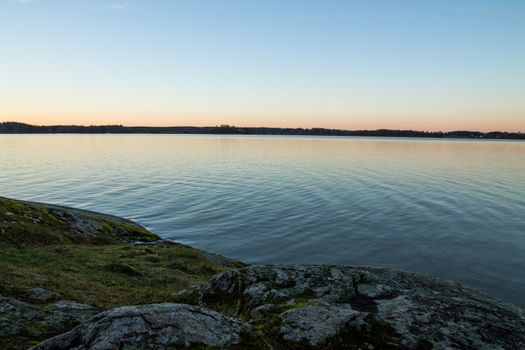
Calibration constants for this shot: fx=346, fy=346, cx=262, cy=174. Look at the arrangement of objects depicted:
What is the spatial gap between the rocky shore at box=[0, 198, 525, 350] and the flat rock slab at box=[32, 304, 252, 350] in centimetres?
2

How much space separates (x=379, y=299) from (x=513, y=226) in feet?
95.9

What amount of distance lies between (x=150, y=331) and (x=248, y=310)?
10.5 feet

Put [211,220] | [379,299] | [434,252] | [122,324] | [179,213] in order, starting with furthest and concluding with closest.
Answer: [179,213]
[211,220]
[434,252]
[379,299]
[122,324]

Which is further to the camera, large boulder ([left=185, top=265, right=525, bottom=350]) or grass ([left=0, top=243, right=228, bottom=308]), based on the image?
A: grass ([left=0, top=243, right=228, bottom=308])

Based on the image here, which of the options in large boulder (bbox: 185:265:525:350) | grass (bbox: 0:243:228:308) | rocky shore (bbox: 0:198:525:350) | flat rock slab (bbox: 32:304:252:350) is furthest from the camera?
grass (bbox: 0:243:228:308)

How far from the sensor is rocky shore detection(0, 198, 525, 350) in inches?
219

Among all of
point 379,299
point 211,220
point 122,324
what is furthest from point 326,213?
point 122,324

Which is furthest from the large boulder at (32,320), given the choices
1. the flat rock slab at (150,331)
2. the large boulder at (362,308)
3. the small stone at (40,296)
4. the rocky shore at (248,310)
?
the large boulder at (362,308)

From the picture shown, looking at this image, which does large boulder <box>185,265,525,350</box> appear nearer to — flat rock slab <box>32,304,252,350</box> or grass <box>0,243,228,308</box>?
flat rock slab <box>32,304,252,350</box>

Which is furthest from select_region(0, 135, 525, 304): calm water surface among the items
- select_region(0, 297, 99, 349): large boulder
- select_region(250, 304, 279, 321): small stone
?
select_region(0, 297, 99, 349): large boulder

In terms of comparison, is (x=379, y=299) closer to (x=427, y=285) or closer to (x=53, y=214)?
(x=427, y=285)

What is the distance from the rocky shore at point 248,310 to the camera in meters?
5.55

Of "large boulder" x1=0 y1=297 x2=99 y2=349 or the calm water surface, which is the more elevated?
"large boulder" x1=0 y1=297 x2=99 y2=349

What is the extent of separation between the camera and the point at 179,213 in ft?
118
